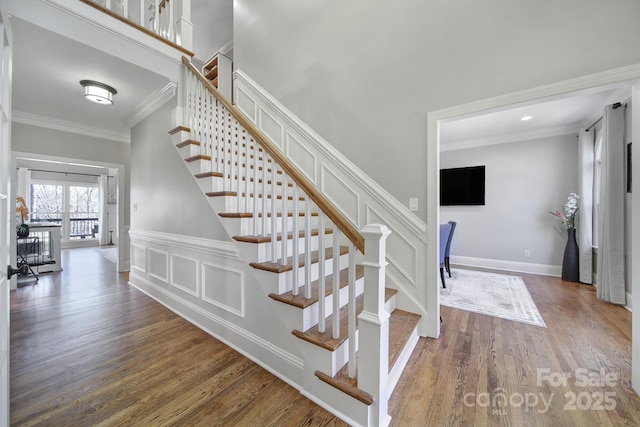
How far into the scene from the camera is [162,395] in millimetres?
1568

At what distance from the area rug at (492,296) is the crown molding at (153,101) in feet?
13.9

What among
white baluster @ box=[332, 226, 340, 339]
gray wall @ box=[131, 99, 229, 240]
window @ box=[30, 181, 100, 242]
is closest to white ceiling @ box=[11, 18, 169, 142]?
gray wall @ box=[131, 99, 229, 240]

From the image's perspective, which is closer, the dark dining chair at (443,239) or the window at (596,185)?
the dark dining chair at (443,239)

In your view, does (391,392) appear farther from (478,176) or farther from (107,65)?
(478,176)

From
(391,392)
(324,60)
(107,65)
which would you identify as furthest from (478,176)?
(107,65)

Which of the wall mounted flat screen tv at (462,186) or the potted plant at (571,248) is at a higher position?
the wall mounted flat screen tv at (462,186)

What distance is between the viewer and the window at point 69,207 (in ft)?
24.4

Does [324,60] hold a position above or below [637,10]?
above

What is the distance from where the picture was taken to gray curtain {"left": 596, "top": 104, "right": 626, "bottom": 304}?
2896mm

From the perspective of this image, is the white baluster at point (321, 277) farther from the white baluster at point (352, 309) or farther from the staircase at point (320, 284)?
the white baluster at point (352, 309)

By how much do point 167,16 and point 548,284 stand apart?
20.9ft

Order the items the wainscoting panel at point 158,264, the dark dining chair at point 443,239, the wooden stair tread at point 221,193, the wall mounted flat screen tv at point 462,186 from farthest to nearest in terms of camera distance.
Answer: the wall mounted flat screen tv at point 462,186, the dark dining chair at point 443,239, the wainscoting panel at point 158,264, the wooden stair tread at point 221,193

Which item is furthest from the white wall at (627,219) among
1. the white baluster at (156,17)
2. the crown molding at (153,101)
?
the white baluster at (156,17)

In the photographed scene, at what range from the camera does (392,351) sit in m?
1.70
